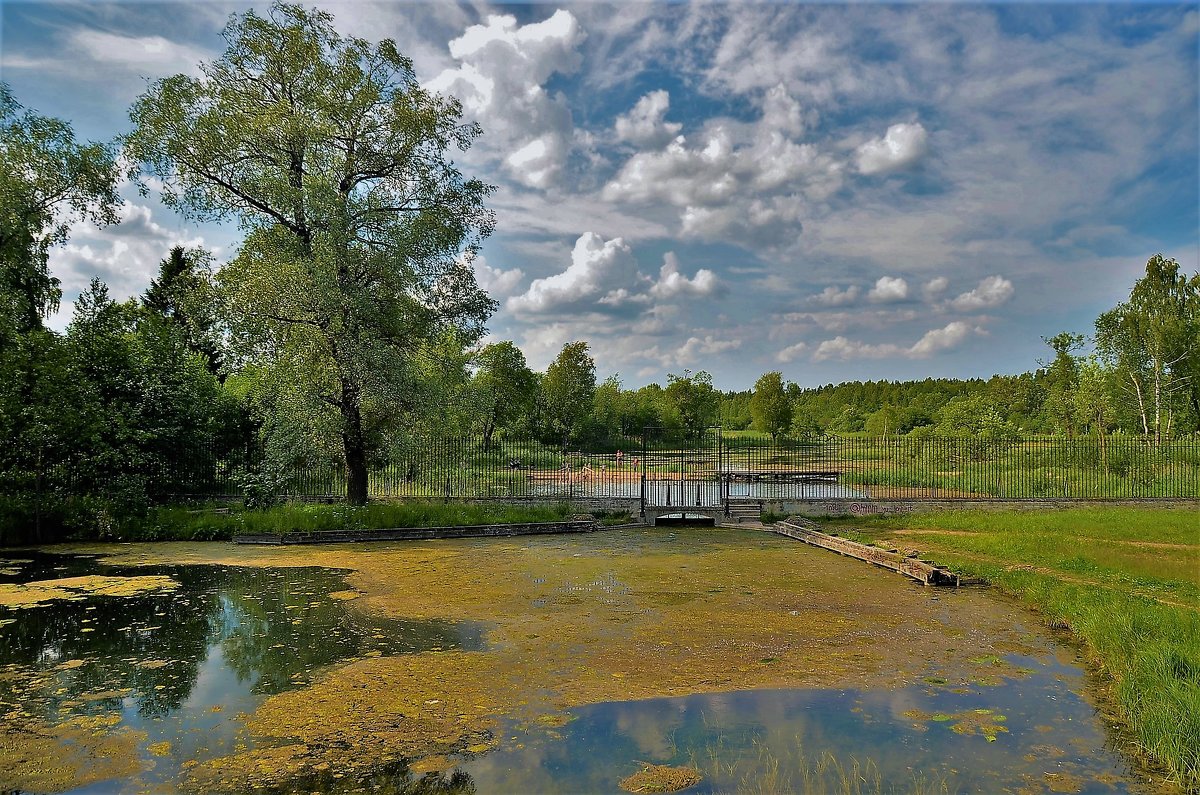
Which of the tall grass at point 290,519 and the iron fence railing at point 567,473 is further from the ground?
the iron fence railing at point 567,473

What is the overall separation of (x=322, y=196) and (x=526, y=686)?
13245 mm

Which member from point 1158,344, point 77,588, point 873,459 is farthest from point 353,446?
point 1158,344

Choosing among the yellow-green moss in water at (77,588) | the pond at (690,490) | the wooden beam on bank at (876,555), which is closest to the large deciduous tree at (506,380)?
the pond at (690,490)

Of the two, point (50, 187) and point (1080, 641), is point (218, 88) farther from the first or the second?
point (1080, 641)

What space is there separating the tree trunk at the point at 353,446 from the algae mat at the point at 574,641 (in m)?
3.50

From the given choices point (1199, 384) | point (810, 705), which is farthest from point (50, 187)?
→ point (1199, 384)

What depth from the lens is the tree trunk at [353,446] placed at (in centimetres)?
1653

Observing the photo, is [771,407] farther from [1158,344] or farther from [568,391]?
[1158,344]

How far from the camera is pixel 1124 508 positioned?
1880 centimetres

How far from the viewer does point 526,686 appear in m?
6.17

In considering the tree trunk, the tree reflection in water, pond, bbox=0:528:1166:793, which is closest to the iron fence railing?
the tree trunk

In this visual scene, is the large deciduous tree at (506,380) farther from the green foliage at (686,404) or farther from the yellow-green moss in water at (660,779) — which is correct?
the yellow-green moss in water at (660,779)

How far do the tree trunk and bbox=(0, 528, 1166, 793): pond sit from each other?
231 inches

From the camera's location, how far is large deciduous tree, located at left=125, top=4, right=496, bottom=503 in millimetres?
15578
